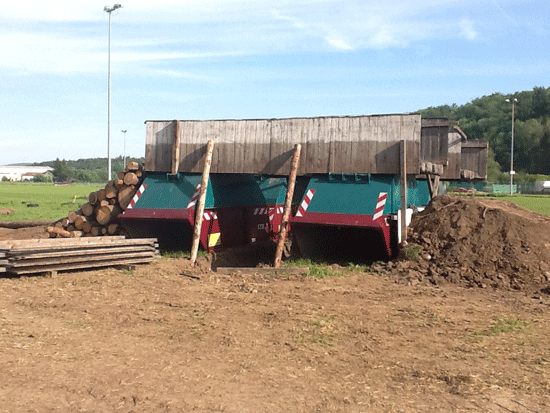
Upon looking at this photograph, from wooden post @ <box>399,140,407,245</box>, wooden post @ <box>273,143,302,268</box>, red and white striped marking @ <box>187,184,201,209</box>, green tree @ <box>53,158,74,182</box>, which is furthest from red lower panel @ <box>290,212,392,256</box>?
green tree @ <box>53,158,74,182</box>

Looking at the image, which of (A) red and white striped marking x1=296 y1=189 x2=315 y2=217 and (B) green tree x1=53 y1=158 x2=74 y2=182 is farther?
(B) green tree x1=53 y1=158 x2=74 y2=182

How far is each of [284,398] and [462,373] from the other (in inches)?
74.8

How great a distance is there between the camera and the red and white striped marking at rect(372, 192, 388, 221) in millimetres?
12453

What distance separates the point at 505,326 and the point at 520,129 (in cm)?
10269

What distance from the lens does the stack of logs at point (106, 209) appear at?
15047 mm

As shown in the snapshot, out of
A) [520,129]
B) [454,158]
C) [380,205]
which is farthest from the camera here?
[520,129]

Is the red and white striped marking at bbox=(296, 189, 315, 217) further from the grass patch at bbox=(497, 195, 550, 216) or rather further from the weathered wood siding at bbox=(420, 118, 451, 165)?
the grass patch at bbox=(497, 195, 550, 216)

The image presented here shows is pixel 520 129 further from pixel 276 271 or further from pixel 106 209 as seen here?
pixel 276 271

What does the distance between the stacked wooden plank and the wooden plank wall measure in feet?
9.42

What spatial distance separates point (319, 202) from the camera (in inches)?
515

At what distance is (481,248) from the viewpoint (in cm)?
1157

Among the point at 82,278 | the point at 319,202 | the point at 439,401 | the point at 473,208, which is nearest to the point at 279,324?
the point at 439,401

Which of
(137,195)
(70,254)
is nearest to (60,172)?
(137,195)

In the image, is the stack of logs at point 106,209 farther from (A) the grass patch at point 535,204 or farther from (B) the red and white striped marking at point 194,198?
(A) the grass patch at point 535,204
